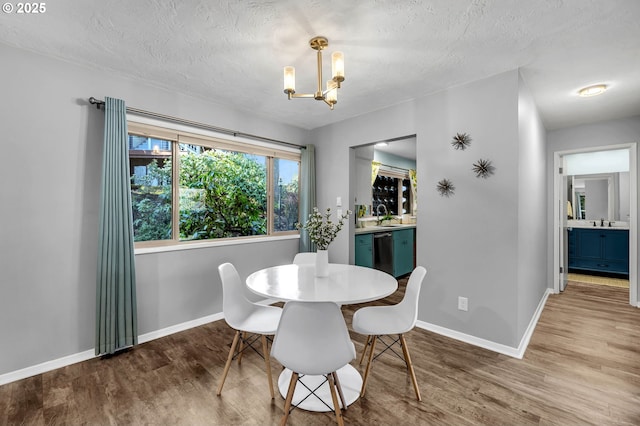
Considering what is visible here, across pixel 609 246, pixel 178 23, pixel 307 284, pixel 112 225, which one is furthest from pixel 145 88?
pixel 609 246

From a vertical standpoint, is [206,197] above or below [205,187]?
below

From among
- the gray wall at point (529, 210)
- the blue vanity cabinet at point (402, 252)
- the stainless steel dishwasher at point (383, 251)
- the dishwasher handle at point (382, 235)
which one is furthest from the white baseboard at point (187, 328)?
the blue vanity cabinet at point (402, 252)

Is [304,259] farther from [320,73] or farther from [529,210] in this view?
[529,210]

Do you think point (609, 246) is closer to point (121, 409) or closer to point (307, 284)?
point (307, 284)

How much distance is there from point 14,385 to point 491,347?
12.5 feet

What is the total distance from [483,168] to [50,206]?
3.73 meters

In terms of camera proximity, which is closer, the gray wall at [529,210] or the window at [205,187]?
the gray wall at [529,210]

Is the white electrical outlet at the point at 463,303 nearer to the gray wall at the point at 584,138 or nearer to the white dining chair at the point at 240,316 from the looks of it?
the white dining chair at the point at 240,316

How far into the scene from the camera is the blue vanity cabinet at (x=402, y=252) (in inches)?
198

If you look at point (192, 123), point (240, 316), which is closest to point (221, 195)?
point (192, 123)

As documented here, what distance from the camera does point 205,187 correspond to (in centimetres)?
347

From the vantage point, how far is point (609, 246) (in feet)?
17.2

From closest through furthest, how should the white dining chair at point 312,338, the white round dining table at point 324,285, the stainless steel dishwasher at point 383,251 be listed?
1. the white dining chair at point 312,338
2. the white round dining table at point 324,285
3. the stainless steel dishwasher at point 383,251

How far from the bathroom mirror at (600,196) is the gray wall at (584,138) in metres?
1.88
